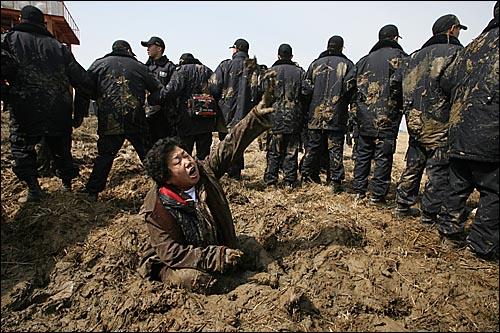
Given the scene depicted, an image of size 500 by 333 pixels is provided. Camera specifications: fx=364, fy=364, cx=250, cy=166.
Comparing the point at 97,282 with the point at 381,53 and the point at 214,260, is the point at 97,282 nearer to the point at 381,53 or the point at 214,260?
the point at 214,260

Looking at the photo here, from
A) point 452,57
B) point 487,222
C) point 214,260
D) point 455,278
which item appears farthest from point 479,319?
point 452,57

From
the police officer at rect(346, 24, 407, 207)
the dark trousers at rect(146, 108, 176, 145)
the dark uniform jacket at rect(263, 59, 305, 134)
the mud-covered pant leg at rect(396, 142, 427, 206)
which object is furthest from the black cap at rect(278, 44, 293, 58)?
the mud-covered pant leg at rect(396, 142, 427, 206)

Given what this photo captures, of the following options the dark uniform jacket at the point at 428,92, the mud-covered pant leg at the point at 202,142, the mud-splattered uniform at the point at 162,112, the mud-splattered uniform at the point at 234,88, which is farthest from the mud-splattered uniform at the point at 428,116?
the mud-splattered uniform at the point at 162,112

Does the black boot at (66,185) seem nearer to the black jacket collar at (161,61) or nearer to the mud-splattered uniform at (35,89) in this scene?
the mud-splattered uniform at (35,89)

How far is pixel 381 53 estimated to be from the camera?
17.4ft

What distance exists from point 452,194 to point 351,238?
1.07 m

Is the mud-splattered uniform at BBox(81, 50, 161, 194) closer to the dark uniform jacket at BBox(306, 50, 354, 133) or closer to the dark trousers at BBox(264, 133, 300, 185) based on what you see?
the dark trousers at BBox(264, 133, 300, 185)

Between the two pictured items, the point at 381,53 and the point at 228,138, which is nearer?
the point at 228,138

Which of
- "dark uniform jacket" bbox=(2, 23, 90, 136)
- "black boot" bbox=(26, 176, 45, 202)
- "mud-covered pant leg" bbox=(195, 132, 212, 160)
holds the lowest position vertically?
"black boot" bbox=(26, 176, 45, 202)

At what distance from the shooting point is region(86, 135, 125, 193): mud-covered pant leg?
5.00 metres

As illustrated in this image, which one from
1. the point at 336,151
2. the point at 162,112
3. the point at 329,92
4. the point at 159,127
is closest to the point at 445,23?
the point at 329,92

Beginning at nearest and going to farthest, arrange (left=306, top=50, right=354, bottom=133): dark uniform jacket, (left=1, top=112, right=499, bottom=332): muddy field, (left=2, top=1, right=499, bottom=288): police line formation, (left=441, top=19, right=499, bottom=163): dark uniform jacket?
(left=1, top=112, right=499, bottom=332): muddy field
(left=2, top=1, right=499, bottom=288): police line formation
(left=441, top=19, right=499, bottom=163): dark uniform jacket
(left=306, top=50, right=354, bottom=133): dark uniform jacket

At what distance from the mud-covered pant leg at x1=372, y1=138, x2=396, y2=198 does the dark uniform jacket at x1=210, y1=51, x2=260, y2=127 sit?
7.97 ft

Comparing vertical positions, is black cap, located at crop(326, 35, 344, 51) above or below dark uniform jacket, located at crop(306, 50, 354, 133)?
above
